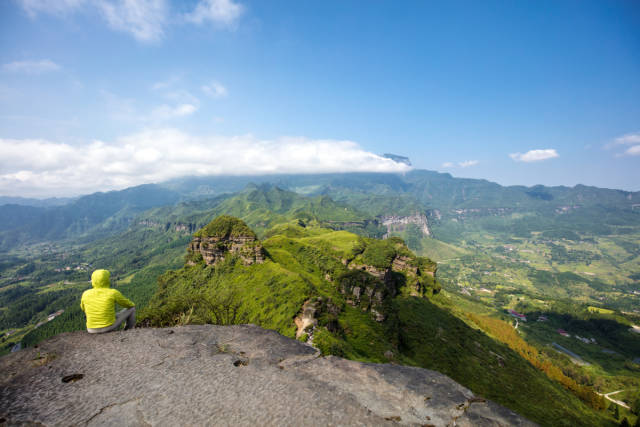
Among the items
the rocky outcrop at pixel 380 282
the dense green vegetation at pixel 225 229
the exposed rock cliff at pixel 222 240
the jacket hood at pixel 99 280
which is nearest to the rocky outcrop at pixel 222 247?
the exposed rock cliff at pixel 222 240

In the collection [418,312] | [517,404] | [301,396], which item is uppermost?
[301,396]

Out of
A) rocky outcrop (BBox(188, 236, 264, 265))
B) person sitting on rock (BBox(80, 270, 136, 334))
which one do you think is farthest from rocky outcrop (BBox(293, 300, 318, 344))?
person sitting on rock (BBox(80, 270, 136, 334))

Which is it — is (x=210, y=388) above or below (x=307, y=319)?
above

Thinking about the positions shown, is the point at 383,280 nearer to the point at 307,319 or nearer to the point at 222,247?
the point at 307,319

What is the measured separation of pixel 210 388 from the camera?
521 cm

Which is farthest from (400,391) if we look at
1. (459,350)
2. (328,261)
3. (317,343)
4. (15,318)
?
(15,318)

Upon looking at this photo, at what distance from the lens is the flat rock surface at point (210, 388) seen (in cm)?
447

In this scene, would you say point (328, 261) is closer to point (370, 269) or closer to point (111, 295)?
point (370, 269)

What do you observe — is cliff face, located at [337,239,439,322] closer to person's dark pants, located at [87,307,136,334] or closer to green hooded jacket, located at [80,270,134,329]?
person's dark pants, located at [87,307,136,334]

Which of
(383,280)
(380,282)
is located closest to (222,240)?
(380,282)

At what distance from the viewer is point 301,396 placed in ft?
17.2

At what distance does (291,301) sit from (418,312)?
121 feet

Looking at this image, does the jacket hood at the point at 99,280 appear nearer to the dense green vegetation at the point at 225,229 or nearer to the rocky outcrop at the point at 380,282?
the rocky outcrop at the point at 380,282

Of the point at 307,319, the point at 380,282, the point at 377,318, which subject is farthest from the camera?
the point at 380,282
